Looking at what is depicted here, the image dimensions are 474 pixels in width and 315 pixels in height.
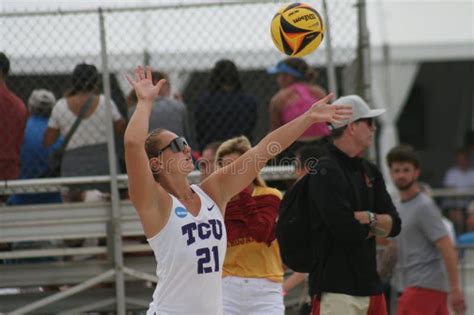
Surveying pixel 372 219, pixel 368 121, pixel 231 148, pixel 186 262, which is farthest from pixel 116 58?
pixel 186 262

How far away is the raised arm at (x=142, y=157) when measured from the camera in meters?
4.68

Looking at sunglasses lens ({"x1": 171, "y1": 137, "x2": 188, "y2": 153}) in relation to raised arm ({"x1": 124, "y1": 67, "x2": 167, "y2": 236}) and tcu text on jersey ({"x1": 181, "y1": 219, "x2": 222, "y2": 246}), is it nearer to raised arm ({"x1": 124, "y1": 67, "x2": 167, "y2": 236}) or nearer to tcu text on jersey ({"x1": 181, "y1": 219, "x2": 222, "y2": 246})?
raised arm ({"x1": 124, "y1": 67, "x2": 167, "y2": 236})

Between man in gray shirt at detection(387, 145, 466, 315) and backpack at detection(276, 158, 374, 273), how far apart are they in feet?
5.09

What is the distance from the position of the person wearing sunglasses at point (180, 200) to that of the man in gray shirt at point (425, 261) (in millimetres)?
2663

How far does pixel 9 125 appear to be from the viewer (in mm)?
8250

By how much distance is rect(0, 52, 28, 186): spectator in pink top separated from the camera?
8188 mm

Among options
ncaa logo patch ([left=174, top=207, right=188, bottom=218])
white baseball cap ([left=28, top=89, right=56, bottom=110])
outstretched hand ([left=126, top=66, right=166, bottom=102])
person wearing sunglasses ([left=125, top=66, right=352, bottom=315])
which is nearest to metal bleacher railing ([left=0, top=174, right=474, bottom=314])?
white baseball cap ([left=28, top=89, right=56, bottom=110])

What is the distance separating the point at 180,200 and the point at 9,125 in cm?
365

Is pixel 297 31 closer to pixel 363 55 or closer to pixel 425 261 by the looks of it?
pixel 363 55

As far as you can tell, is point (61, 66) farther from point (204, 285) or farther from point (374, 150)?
point (204, 285)

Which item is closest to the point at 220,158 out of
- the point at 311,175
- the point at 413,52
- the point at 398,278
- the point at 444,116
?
the point at 311,175

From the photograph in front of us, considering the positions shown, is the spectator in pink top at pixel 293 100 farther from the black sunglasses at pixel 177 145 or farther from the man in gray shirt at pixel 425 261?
the black sunglasses at pixel 177 145

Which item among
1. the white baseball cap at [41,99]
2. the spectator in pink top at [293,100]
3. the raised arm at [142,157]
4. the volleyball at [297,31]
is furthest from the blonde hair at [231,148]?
the white baseball cap at [41,99]

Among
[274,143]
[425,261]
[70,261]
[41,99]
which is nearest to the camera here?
[274,143]
